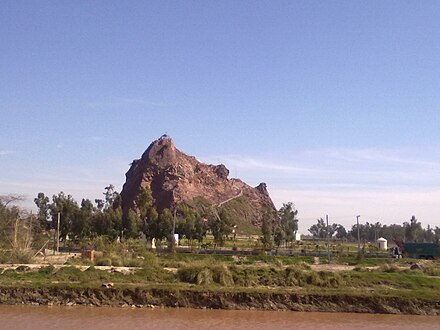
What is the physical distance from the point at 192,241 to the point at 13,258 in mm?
30780

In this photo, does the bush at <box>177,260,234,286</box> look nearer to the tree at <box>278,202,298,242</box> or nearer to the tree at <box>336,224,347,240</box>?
the tree at <box>278,202,298,242</box>

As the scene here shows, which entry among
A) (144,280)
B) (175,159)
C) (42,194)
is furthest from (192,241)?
(175,159)

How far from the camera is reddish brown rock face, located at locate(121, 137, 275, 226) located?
387ft

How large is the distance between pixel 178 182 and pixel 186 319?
98.9 meters

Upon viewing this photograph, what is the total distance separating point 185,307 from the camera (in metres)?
23.7

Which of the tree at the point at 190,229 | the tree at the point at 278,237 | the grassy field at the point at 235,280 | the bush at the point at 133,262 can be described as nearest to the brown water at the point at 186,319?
the grassy field at the point at 235,280

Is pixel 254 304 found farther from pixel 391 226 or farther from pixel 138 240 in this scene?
pixel 391 226

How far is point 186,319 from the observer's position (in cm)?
2122

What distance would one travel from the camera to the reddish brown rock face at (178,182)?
117938mm

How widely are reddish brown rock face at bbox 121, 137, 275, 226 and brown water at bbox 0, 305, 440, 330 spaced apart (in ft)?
293

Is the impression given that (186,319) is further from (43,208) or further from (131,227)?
(43,208)


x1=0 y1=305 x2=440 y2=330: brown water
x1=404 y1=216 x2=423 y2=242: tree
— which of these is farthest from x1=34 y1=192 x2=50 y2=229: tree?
x1=404 y1=216 x2=423 y2=242: tree

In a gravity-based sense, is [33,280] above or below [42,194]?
below

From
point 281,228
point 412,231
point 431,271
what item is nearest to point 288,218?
point 281,228
